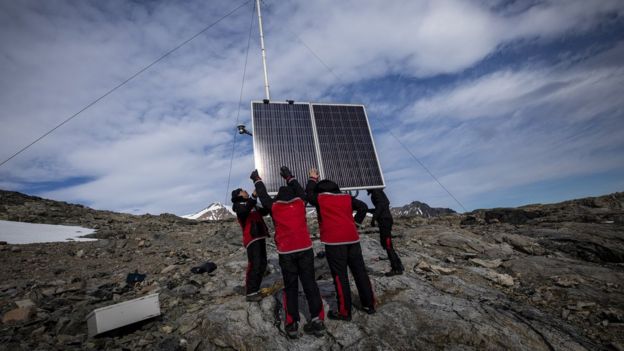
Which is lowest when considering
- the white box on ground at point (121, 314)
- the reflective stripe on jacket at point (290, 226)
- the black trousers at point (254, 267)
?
the white box on ground at point (121, 314)

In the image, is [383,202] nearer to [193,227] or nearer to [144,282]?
[144,282]

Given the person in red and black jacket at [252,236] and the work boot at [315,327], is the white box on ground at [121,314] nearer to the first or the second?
the person in red and black jacket at [252,236]

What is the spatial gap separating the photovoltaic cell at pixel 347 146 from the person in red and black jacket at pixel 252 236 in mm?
6431

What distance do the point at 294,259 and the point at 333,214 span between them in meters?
1.00

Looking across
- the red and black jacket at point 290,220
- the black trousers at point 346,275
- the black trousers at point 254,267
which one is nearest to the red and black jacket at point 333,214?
the black trousers at point 346,275

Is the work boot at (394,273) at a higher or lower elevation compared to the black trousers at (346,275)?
lower

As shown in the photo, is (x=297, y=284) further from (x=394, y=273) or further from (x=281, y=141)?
(x=281, y=141)

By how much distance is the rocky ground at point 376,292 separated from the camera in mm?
4066

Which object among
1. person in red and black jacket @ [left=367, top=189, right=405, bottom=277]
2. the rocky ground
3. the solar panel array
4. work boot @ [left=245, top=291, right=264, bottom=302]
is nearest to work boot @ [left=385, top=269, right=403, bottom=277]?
person in red and black jacket @ [left=367, top=189, right=405, bottom=277]

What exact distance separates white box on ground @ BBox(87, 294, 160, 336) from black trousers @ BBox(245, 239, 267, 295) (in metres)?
1.60

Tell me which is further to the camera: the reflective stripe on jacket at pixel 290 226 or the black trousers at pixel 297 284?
the reflective stripe on jacket at pixel 290 226

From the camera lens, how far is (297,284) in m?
4.39

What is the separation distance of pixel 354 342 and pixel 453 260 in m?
5.39

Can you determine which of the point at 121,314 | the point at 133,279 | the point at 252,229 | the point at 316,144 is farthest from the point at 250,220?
the point at 316,144
